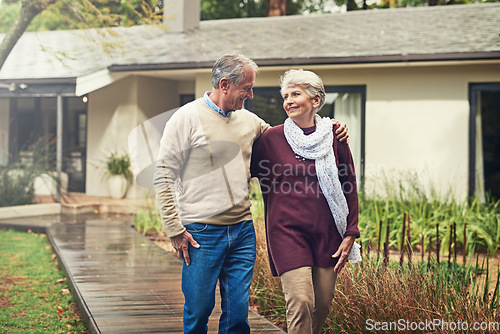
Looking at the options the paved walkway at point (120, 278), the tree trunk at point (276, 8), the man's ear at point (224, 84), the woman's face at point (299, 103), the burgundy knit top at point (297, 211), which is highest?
the tree trunk at point (276, 8)

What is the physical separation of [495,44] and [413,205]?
363 cm

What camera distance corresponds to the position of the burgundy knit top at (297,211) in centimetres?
313

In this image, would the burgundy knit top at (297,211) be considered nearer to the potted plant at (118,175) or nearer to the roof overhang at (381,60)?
the roof overhang at (381,60)

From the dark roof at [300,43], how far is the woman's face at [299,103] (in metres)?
7.22

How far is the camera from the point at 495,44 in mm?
9953

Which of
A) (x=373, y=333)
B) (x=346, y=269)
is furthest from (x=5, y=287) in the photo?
(x=373, y=333)

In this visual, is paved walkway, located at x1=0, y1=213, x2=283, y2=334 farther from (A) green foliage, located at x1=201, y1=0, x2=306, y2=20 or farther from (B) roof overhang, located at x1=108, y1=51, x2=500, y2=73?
(A) green foliage, located at x1=201, y1=0, x2=306, y2=20

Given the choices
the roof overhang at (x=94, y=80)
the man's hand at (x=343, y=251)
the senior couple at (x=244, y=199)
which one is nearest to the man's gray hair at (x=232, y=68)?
the senior couple at (x=244, y=199)

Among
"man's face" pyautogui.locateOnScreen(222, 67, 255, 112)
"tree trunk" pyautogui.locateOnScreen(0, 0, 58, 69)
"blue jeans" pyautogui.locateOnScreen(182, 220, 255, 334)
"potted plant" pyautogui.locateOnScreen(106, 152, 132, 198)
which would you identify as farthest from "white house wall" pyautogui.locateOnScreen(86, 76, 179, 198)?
"man's face" pyautogui.locateOnScreen(222, 67, 255, 112)

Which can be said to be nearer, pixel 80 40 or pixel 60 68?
pixel 60 68

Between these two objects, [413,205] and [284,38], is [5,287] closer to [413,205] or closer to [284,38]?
[413,205]

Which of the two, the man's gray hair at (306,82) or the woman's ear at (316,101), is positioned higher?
the man's gray hair at (306,82)

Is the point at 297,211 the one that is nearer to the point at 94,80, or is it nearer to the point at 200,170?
the point at 200,170

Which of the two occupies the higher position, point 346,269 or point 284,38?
point 284,38
